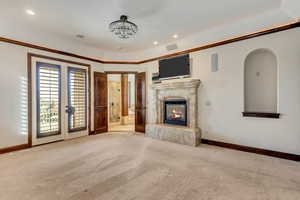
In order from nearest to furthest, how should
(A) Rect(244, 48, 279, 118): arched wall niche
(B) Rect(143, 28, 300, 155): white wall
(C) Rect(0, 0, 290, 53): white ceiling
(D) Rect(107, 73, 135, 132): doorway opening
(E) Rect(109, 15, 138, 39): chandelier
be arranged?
(C) Rect(0, 0, 290, 53): white ceiling
(B) Rect(143, 28, 300, 155): white wall
(E) Rect(109, 15, 138, 39): chandelier
(A) Rect(244, 48, 279, 118): arched wall niche
(D) Rect(107, 73, 135, 132): doorway opening

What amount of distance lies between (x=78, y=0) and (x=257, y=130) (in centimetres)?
476

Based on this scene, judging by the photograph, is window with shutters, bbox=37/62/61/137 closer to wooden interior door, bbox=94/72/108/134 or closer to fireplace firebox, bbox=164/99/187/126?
wooden interior door, bbox=94/72/108/134

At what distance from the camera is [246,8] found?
127 inches

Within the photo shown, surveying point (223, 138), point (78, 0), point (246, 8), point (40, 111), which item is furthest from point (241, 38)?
point (40, 111)

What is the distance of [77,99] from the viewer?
17.3 feet

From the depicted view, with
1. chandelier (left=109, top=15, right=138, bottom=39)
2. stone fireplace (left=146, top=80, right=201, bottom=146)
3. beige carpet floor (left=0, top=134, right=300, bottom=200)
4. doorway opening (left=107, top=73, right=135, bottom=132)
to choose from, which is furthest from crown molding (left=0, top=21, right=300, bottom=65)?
beige carpet floor (left=0, top=134, right=300, bottom=200)

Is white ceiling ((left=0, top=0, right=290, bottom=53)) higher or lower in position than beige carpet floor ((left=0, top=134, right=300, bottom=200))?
higher

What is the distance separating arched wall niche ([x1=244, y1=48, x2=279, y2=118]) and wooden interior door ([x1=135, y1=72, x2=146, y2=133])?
3425 millimetres

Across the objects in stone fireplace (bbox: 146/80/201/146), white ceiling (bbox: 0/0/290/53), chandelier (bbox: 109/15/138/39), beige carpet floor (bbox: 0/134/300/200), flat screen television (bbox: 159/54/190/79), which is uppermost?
white ceiling (bbox: 0/0/290/53)

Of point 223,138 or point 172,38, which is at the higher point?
point 172,38

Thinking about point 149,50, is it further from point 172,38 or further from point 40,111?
point 40,111

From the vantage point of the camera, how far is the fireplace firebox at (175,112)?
4902 millimetres

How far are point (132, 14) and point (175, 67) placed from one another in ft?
7.50

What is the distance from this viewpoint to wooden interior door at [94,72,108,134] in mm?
5801
